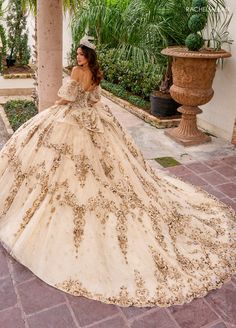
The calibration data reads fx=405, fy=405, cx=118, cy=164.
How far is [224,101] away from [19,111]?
3593 millimetres

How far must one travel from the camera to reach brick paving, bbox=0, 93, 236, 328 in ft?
9.28

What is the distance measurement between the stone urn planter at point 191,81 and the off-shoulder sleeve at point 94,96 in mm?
2506

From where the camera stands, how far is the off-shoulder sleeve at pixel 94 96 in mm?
3586

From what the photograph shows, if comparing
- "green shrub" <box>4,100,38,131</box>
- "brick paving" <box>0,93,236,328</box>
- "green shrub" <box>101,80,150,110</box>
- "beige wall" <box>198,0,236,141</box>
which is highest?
"beige wall" <box>198,0,236,141</box>

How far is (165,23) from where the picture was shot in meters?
6.35

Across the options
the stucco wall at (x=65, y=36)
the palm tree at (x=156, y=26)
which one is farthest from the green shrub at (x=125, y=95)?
the stucco wall at (x=65, y=36)

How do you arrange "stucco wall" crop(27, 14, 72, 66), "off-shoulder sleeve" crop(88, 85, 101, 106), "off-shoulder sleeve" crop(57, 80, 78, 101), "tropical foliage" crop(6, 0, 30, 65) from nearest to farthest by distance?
"off-shoulder sleeve" crop(57, 80, 78, 101), "off-shoulder sleeve" crop(88, 85, 101, 106), "tropical foliage" crop(6, 0, 30, 65), "stucco wall" crop(27, 14, 72, 66)

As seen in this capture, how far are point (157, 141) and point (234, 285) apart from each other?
3.43 meters

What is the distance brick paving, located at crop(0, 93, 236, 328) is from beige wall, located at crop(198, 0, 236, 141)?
369 centimetres

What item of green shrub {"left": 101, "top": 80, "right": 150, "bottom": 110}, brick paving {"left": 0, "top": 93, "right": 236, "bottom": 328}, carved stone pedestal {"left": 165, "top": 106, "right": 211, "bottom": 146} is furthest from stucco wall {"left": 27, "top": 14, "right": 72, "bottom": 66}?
brick paving {"left": 0, "top": 93, "right": 236, "bottom": 328}

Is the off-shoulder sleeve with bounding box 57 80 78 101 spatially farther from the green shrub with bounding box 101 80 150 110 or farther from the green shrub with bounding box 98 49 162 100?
the green shrub with bounding box 101 80 150 110

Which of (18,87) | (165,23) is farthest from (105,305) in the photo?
(18,87)

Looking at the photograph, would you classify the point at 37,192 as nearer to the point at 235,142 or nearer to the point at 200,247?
the point at 200,247

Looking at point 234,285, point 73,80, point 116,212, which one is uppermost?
point 73,80
